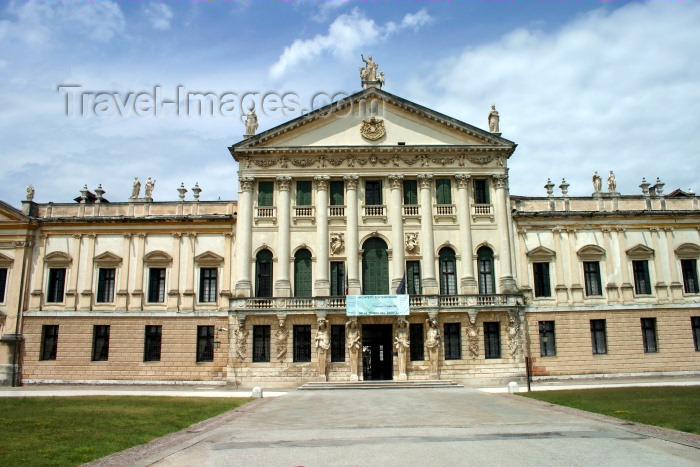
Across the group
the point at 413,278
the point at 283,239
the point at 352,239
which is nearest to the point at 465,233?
the point at 413,278

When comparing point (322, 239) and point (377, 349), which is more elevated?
point (322, 239)

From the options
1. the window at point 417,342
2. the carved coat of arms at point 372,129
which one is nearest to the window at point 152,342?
the window at point 417,342

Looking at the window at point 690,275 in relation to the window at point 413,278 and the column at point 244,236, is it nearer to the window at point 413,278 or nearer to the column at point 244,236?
the window at point 413,278

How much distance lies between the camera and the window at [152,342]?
1521 inches

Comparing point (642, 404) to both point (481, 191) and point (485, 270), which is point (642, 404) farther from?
point (481, 191)

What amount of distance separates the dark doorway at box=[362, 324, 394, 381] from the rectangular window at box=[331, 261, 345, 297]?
9.83 feet

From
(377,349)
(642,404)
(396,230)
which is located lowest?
(642,404)

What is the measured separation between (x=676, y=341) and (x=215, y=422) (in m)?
33.5

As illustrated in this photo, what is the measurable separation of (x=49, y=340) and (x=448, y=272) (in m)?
27.6

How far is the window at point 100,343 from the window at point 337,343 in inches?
608

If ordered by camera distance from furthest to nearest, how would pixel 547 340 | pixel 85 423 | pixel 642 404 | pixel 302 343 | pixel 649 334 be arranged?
1. pixel 649 334
2. pixel 547 340
3. pixel 302 343
4. pixel 642 404
5. pixel 85 423

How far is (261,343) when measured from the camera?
37.0 meters

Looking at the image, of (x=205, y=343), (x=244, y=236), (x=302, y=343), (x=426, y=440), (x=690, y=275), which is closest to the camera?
(x=426, y=440)

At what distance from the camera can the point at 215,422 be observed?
59.4 ft
